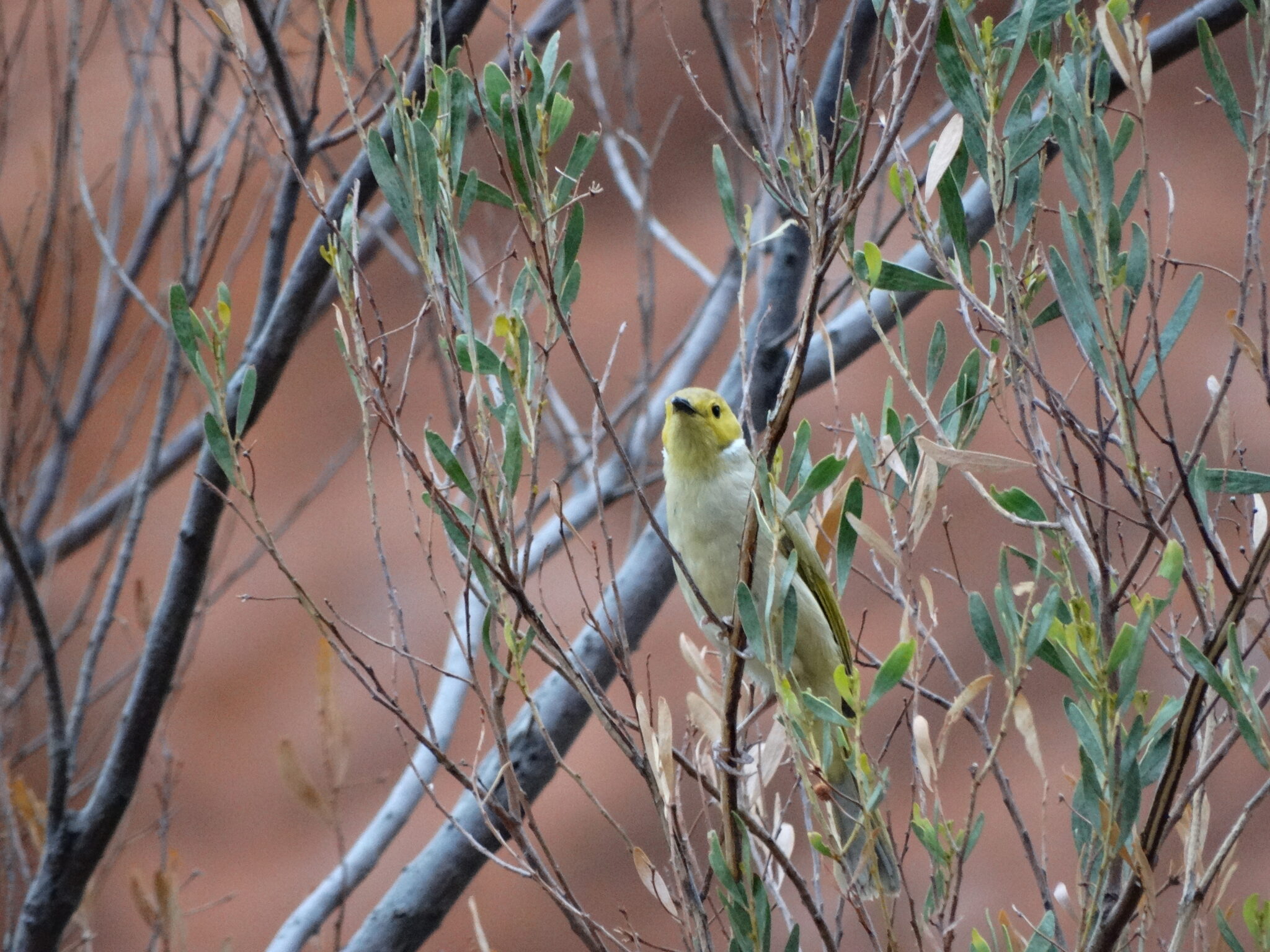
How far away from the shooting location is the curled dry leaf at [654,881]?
0.79 m

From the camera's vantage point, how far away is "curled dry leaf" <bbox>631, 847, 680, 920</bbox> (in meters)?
0.79

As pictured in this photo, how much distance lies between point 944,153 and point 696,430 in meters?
0.79

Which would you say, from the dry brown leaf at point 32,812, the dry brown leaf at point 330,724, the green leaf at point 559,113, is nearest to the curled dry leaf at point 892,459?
the green leaf at point 559,113

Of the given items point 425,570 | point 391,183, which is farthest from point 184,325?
point 425,570

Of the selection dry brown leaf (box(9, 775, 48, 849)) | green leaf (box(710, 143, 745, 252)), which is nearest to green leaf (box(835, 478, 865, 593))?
green leaf (box(710, 143, 745, 252))

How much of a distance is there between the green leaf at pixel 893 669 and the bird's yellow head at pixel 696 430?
2.83 feet

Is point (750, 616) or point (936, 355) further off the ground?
point (936, 355)

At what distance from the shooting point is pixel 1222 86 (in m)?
0.80

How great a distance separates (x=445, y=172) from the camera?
0.84 meters

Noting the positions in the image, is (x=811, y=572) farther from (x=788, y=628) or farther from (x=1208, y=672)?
(x=1208, y=672)

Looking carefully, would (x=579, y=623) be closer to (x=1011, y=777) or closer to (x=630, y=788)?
(x=630, y=788)

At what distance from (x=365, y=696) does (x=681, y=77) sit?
8.03ft

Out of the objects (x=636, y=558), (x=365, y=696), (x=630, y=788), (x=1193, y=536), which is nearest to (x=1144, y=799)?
(x=1193, y=536)

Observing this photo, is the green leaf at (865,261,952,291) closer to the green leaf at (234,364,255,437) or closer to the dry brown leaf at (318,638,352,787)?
the green leaf at (234,364,255,437)
